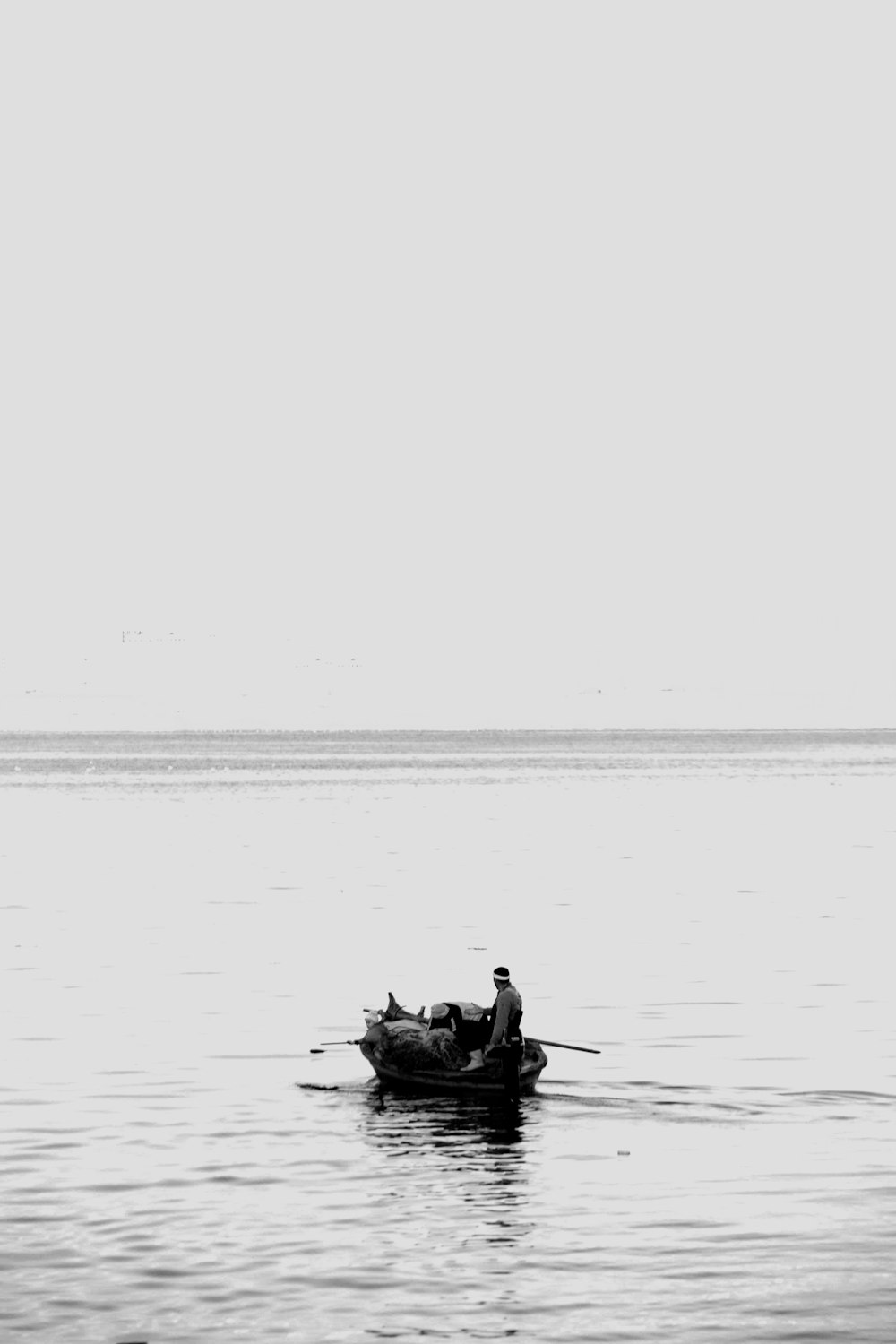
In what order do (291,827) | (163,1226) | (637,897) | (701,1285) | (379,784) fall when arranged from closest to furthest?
1. (701,1285)
2. (163,1226)
3. (637,897)
4. (291,827)
5. (379,784)

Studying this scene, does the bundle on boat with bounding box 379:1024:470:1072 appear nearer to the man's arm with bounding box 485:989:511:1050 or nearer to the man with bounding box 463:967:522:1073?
the man with bounding box 463:967:522:1073

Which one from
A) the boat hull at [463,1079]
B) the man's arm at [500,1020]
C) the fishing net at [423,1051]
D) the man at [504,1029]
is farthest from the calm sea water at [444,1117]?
the man's arm at [500,1020]

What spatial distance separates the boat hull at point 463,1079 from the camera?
2988 centimetres

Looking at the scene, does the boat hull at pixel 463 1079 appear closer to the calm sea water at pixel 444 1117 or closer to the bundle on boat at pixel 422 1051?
the bundle on boat at pixel 422 1051

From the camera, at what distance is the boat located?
1176 inches

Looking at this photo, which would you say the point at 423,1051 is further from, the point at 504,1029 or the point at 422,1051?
the point at 504,1029

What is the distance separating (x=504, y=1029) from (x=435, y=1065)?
1264mm

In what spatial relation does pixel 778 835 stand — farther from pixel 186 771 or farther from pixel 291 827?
pixel 186 771

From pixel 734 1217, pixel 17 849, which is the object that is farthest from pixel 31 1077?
pixel 17 849

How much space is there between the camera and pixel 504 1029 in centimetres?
2961

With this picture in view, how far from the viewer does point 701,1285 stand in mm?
20859

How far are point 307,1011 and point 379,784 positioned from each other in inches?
4186

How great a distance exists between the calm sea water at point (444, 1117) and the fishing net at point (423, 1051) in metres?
0.58

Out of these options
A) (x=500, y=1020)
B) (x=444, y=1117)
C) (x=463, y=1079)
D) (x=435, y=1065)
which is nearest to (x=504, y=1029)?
(x=500, y=1020)
